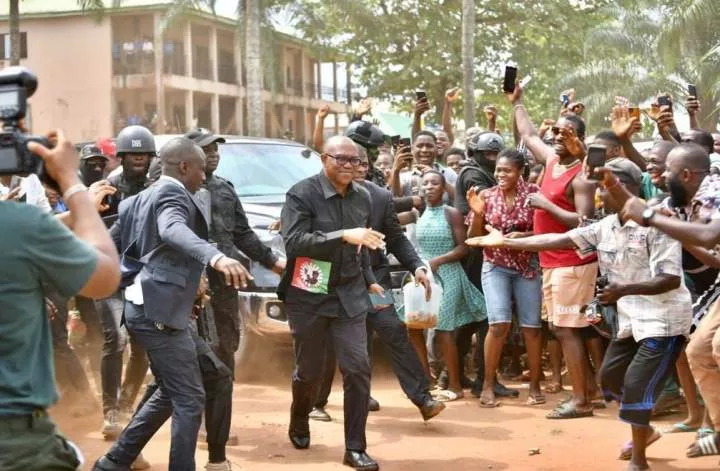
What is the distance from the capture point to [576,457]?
7.38 meters

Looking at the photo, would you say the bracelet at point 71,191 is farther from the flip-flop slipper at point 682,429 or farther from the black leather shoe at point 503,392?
the black leather shoe at point 503,392

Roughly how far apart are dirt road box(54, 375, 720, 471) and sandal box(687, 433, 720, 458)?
0.14 feet

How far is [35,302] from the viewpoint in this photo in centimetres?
346

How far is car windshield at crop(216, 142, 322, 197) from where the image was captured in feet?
35.4

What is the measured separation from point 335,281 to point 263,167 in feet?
13.5

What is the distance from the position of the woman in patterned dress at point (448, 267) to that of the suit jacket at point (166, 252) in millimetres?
3377

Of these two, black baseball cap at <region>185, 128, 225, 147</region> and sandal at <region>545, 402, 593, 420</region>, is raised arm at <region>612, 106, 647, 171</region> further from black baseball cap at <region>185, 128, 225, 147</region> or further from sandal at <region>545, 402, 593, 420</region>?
black baseball cap at <region>185, 128, 225, 147</region>

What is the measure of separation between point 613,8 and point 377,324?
29.0 metres

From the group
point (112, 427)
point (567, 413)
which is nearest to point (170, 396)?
point (112, 427)


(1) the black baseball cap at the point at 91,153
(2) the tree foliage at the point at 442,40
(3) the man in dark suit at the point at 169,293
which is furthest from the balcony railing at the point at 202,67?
(3) the man in dark suit at the point at 169,293

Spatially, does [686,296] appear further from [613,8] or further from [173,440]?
[613,8]

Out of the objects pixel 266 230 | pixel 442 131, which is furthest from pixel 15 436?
pixel 442 131

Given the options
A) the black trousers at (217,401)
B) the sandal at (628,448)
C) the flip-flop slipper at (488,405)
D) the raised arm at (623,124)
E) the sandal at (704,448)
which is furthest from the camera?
the flip-flop slipper at (488,405)

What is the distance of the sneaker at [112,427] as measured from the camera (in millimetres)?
7914
